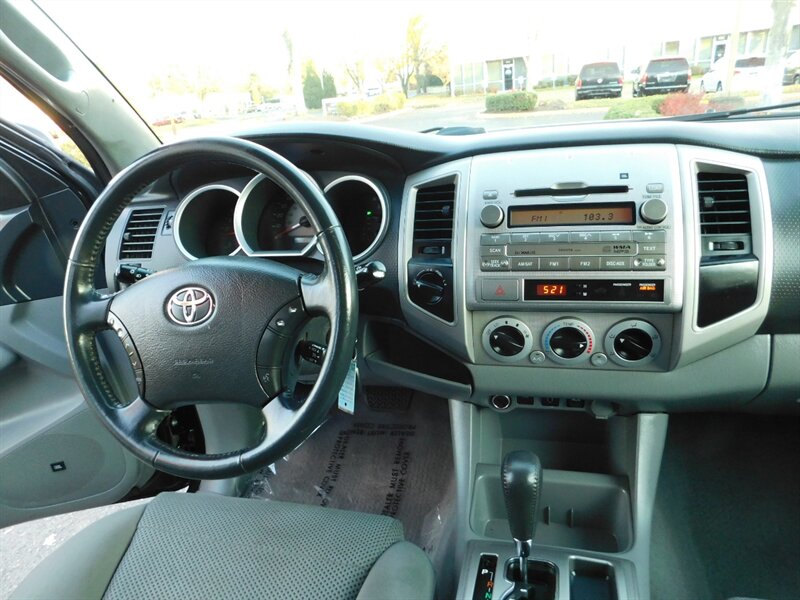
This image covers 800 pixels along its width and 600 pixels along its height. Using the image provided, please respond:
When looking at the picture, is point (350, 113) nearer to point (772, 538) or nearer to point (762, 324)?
point (762, 324)

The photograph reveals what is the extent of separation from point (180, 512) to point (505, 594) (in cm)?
77

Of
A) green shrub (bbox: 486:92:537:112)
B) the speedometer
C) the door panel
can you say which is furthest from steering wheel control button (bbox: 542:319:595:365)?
the door panel

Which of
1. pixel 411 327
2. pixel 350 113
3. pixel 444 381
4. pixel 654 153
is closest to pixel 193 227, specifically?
pixel 350 113

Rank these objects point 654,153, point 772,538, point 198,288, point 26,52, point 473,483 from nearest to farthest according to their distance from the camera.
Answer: point 198,288 → point 654,153 → point 26,52 → point 473,483 → point 772,538

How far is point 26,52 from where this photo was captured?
5.01 ft

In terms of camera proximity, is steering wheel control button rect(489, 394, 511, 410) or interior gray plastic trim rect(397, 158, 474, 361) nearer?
interior gray plastic trim rect(397, 158, 474, 361)

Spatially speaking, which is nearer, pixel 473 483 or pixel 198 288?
pixel 198 288

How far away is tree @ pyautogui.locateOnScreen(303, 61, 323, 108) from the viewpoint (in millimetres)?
1694

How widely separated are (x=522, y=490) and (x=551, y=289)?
0.45m

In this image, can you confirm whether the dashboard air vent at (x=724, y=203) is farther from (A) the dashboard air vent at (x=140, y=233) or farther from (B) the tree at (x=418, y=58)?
(A) the dashboard air vent at (x=140, y=233)

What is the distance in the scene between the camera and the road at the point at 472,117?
157 cm

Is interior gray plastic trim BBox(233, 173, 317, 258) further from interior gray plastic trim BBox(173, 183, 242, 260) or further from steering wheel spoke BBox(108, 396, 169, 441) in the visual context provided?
steering wheel spoke BBox(108, 396, 169, 441)

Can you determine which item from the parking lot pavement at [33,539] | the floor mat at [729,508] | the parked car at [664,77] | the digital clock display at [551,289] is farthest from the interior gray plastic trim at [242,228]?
the floor mat at [729,508]

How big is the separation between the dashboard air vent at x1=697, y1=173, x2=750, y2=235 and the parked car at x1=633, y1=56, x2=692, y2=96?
11.6 inches
